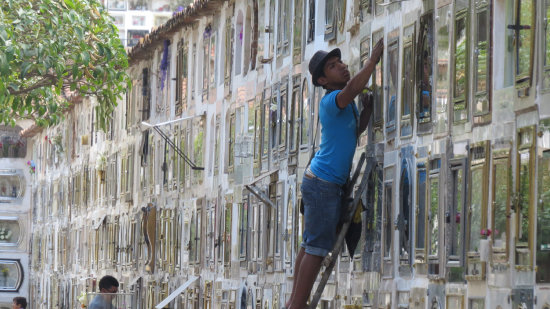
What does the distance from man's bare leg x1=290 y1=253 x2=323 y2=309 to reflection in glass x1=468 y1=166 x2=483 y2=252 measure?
2.36m

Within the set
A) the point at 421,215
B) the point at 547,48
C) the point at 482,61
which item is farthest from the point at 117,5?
the point at 547,48

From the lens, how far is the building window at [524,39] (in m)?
14.1

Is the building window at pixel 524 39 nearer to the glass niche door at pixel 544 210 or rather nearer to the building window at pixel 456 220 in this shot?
the glass niche door at pixel 544 210

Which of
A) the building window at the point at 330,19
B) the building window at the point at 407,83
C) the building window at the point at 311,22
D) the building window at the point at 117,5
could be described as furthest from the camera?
the building window at the point at 117,5

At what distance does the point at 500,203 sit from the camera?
14609mm

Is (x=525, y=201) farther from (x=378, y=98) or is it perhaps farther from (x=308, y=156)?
(x=308, y=156)

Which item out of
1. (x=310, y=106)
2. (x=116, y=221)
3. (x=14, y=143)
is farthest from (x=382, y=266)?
(x=14, y=143)

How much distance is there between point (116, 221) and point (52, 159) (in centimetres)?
1826

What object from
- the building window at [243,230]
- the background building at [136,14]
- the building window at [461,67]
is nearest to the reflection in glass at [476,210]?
the building window at [461,67]

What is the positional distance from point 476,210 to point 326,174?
2.51 metres

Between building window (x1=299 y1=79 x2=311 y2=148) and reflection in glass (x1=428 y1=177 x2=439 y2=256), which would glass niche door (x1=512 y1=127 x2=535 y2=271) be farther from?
building window (x1=299 y1=79 x2=311 y2=148)

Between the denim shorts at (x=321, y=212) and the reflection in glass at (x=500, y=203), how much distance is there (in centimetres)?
288

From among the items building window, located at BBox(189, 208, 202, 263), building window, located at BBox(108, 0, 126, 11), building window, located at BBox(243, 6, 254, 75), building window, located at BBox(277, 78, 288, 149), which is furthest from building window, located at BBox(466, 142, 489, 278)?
building window, located at BBox(108, 0, 126, 11)

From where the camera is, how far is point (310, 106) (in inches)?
945
